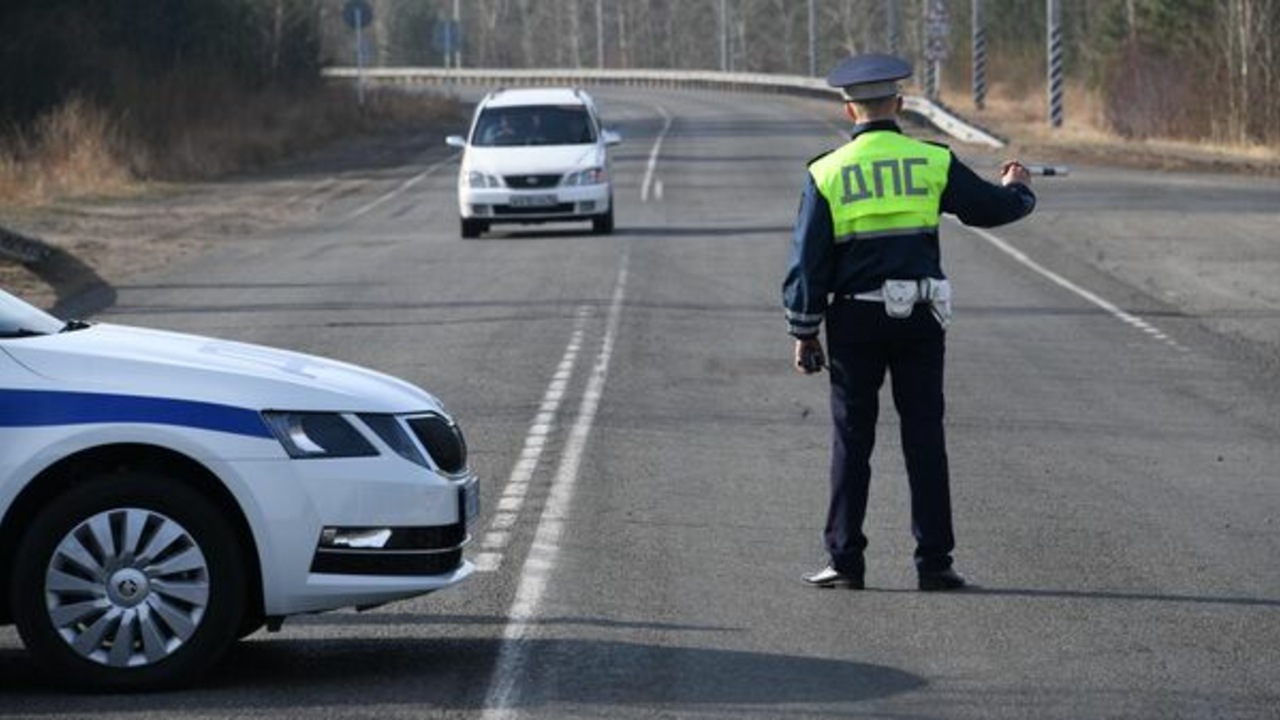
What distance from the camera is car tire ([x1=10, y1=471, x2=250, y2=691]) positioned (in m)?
7.62

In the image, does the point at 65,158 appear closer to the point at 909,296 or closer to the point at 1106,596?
the point at 909,296

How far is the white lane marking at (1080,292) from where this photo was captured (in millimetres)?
19812

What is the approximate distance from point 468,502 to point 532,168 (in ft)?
73.7

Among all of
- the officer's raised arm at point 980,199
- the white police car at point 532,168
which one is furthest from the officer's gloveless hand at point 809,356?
the white police car at point 532,168

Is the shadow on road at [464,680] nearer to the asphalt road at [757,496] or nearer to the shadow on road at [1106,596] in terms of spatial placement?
the asphalt road at [757,496]

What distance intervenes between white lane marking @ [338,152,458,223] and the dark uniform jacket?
26285 millimetres

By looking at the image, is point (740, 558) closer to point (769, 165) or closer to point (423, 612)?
point (423, 612)

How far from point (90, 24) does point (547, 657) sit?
1880 inches

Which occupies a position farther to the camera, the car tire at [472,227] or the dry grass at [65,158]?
the dry grass at [65,158]

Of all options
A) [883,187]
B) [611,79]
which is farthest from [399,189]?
[611,79]

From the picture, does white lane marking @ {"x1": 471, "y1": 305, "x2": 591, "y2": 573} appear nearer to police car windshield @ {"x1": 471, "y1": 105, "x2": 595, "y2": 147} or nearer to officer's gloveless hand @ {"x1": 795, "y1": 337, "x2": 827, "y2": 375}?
officer's gloveless hand @ {"x1": 795, "y1": 337, "x2": 827, "y2": 375}

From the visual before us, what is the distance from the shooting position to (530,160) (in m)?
30.6

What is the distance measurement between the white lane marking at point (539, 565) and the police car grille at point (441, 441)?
2.03ft

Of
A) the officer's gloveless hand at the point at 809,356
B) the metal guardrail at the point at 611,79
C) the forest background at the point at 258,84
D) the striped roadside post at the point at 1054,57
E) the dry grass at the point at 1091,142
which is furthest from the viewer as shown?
the metal guardrail at the point at 611,79
